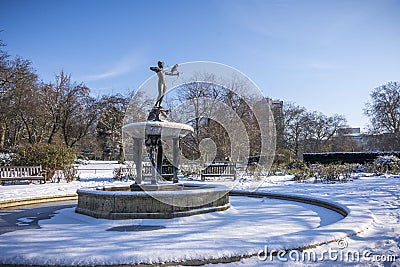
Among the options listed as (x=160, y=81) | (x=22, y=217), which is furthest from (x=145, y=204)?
(x=160, y=81)

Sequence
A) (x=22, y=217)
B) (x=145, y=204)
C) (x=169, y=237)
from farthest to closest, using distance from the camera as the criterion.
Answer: (x=22, y=217) → (x=145, y=204) → (x=169, y=237)

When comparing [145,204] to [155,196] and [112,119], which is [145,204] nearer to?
[155,196]

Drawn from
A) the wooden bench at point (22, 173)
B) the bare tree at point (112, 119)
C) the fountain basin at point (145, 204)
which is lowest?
the fountain basin at point (145, 204)

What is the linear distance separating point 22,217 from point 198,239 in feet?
16.8

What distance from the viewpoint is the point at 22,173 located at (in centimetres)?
1742

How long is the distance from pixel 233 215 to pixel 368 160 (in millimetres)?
21409

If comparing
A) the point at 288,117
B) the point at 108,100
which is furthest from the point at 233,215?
the point at 288,117

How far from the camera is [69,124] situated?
36.8 metres

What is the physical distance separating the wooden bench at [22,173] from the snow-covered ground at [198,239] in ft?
30.9

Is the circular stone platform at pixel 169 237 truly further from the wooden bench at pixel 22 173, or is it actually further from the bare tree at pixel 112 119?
the bare tree at pixel 112 119

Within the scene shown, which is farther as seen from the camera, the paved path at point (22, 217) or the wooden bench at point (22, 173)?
the wooden bench at point (22, 173)

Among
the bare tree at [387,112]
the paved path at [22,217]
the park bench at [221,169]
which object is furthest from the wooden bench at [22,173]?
the bare tree at [387,112]

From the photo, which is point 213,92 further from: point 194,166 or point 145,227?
point 145,227

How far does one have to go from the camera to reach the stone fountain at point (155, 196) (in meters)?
7.32
